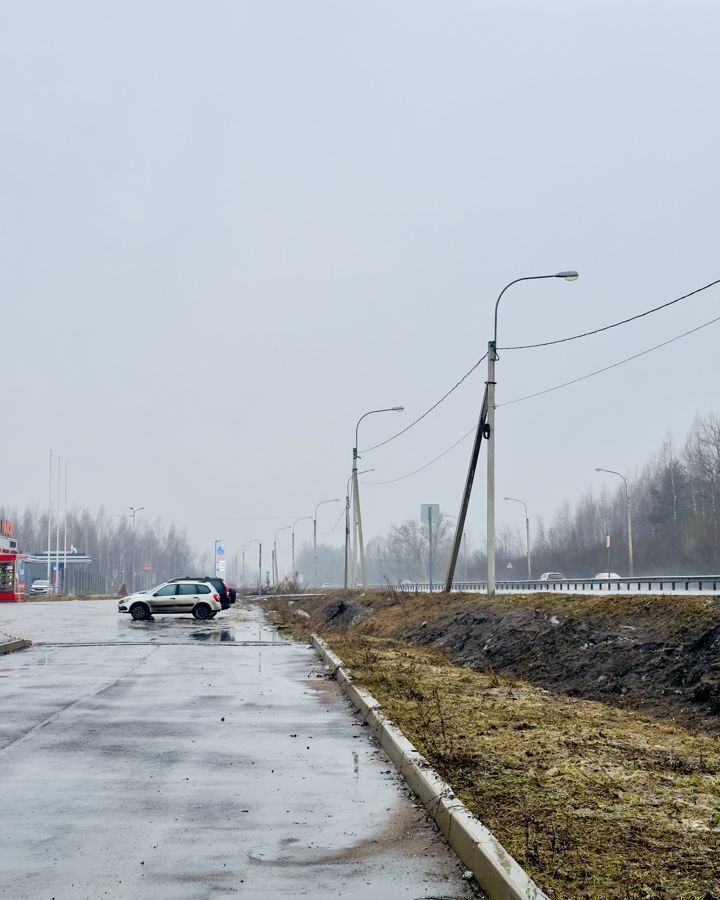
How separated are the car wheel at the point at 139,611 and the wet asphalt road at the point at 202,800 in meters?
26.4

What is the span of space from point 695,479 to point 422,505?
137ft

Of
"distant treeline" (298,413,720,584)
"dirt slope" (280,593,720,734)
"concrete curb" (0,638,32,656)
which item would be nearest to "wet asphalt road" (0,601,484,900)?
"dirt slope" (280,593,720,734)

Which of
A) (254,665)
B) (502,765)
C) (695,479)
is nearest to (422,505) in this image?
(695,479)

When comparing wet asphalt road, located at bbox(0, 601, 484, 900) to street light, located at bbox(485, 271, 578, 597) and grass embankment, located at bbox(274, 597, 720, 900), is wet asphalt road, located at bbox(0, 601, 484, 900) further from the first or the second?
street light, located at bbox(485, 271, 578, 597)

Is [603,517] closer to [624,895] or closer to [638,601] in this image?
[638,601]

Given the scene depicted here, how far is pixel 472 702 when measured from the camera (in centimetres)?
1377

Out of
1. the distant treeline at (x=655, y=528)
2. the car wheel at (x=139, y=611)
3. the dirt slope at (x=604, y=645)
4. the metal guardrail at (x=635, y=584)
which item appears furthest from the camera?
the distant treeline at (x=655, y=528)

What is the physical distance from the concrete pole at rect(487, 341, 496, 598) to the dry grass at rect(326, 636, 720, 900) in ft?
48.0

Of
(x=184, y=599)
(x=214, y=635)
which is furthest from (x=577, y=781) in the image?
(x=184, y=599)

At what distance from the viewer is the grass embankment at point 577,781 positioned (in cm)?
604

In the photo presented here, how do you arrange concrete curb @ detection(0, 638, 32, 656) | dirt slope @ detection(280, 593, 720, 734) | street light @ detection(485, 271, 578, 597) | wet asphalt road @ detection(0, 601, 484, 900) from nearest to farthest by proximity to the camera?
wet asphalt road @ detection(0, 601, 484, 900) < dirt slope @ detection(280, 593, 720, 734) < concrete curb @ detection(0, 638, 32, 656) < street light @ detection(485, 271, 578, 597)

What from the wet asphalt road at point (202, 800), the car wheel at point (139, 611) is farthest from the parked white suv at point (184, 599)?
the wet asphalt road at point (202, 800)

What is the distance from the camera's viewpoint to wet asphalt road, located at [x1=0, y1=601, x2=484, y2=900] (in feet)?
20.7

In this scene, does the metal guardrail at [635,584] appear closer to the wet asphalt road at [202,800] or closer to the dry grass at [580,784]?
the wet asphalt road at [202,800]
